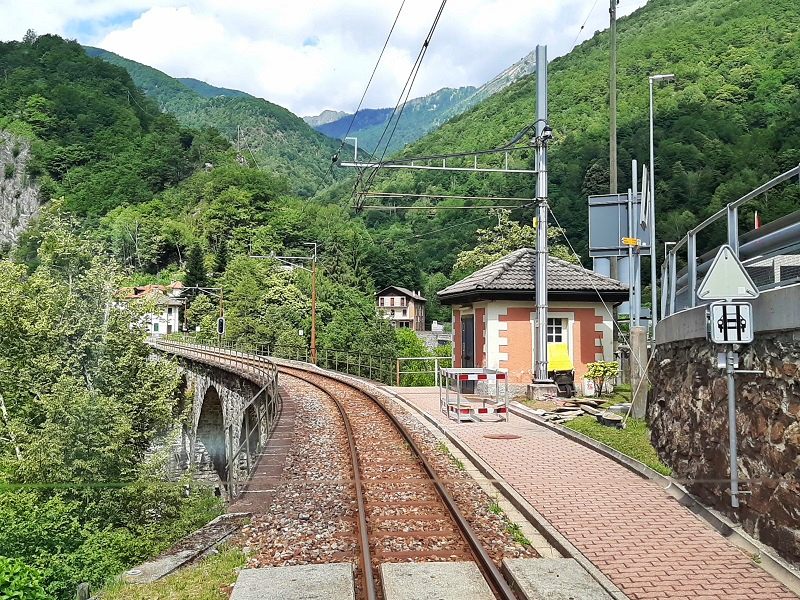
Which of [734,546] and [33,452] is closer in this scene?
[734,546]

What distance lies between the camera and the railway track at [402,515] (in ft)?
20.1

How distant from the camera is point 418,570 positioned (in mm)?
5902

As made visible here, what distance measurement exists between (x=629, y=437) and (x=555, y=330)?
8134 mm

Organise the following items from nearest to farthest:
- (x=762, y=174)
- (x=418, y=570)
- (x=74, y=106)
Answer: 1. (x=418, y=570)
2. (x=762, y=174)
3. (x=74, y=106)

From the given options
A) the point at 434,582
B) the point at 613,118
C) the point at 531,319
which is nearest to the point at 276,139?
the point at 613,118

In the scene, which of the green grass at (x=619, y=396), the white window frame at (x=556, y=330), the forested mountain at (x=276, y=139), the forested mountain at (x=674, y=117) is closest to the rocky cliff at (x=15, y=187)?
the forested mountain at (x=276, y=139)

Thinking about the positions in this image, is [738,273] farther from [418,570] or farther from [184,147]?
[184,147]

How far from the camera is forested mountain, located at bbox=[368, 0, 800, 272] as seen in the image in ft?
125

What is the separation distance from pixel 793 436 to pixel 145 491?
21.3 metres

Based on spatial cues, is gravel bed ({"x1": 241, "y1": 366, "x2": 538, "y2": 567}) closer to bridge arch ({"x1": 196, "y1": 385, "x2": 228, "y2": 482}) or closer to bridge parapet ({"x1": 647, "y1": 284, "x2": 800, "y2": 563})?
bridge parapet ({"x1": 647, "y1": 284, "x2": 800, "y2": 563})

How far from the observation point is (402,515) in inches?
309

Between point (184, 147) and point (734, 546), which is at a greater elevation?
point (184, 147)

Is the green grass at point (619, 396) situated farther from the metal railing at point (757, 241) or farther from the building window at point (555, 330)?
the metal railing at point (757, 241)

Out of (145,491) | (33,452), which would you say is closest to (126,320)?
(33,452)
